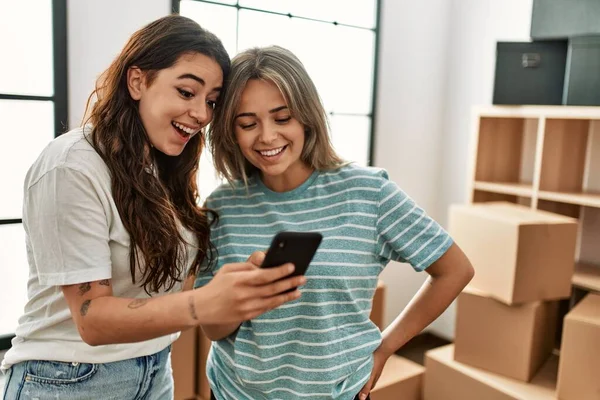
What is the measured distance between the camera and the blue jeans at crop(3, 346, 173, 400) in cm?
97

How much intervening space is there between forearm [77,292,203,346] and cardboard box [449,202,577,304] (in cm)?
148

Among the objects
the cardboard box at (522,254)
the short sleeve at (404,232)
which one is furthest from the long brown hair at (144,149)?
the cardboard box at (522,254)

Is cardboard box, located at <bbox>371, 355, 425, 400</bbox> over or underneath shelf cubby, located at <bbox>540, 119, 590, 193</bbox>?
underneath

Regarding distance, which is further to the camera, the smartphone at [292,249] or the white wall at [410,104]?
the white wall at [410,104]

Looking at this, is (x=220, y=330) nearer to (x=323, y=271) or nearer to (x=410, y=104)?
(x=323, y=271)

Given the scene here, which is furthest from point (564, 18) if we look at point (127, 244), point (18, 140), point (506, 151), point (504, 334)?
point (18, 140)

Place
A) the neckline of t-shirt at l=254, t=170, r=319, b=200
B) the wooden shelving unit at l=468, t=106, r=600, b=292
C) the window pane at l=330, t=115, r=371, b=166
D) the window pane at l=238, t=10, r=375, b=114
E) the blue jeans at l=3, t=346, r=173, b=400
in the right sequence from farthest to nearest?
the window pane at l=330, t=115, r=371, b=166
the window pane at l=238, t=10, r=375, b=114
the wooden shelving unit at l=468, t=106, r=600, b=292
the neckline of t-shirt at l=254, t=170, r=319, b=200
the blue jeans at l=3, t=346, r=173, b=400

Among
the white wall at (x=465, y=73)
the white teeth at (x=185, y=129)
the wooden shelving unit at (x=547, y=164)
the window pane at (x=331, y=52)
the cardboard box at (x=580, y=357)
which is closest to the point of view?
the white teeth at (x=185, y=129)

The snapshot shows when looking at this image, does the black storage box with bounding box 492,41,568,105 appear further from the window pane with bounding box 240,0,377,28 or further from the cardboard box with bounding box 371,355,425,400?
the cardboard box with bounding box 371,355,425,400

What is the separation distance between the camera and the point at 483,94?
2.95 meters

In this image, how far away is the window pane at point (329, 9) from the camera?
254 centimetres

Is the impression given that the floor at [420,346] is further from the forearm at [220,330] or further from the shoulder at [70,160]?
the shoulder at [70,160]

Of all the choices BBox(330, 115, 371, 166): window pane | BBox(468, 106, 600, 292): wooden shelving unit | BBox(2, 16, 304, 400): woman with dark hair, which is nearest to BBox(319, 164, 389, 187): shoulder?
BBox(2, 16, 304, 400): woman with dark hair

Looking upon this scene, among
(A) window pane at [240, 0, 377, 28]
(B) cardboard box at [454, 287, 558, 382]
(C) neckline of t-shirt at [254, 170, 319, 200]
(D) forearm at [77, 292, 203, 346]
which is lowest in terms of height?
(B) cardboard box at [454, 287, 558, 382]
